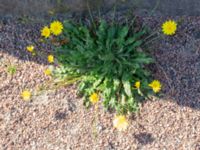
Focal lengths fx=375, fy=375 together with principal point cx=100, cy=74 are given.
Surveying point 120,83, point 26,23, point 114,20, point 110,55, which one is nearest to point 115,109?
point 120,83

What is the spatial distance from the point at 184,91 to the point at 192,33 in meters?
0.44

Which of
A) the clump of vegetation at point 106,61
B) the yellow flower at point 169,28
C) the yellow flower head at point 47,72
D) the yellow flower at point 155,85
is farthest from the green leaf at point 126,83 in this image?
the yellow flower head at point 47,72

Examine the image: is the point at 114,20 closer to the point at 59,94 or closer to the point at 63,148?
the point at 59,94

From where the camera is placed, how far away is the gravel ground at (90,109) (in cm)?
281

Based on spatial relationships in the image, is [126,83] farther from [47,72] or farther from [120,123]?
[47,72]

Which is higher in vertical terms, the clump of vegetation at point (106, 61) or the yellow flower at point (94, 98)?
the clump of vegetation at point (106, 61)

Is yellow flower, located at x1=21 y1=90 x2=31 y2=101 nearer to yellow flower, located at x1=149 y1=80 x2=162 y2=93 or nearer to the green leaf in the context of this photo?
the green leaf

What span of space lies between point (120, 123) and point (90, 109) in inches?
10.2

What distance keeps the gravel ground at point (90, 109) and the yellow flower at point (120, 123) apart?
4 cm

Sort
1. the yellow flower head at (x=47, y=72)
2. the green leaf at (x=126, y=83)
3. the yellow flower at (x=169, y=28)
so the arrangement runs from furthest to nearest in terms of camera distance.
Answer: the yellow flower head at (x=47, y=72) < the green leaf at (x=126, y=83) < the yellow flower at (x=169, y=28)

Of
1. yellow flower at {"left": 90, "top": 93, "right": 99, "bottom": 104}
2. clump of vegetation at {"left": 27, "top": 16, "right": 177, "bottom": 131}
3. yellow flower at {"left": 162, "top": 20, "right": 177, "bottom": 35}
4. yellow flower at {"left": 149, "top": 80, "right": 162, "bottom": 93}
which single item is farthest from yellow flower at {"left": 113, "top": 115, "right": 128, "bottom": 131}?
yellow flower at {"left": 162, "top": 20, "right": 177, "bottom": 35}

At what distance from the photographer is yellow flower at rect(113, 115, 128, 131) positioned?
→ 2785 millimetres

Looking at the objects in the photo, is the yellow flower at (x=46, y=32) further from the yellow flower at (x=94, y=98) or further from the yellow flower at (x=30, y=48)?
the yellow flower at (x=94, y=98)

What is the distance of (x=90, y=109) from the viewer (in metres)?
2.88
